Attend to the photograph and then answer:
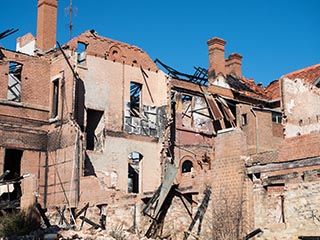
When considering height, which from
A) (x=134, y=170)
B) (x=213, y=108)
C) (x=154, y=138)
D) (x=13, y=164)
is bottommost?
(x=134, y=170)

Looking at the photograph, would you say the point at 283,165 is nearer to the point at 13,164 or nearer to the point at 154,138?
the point at 154,138

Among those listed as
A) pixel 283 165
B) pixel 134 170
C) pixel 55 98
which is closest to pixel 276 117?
pixel 134 170

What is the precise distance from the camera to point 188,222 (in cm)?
1914

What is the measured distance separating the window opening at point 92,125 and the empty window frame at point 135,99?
2.37m

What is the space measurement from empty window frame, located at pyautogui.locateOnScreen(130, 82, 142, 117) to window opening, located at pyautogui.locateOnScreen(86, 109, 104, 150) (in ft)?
7.78

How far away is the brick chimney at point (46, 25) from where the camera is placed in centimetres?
3030

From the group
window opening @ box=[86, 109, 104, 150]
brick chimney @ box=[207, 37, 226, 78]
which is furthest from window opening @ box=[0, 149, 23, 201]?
brick chimney @ box=[207, 37, 226, 78]

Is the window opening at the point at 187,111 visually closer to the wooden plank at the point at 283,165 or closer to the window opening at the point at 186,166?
the window opening at the point at 186,166

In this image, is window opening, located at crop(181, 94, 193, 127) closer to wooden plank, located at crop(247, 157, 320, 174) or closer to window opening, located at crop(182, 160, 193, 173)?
window opening, located at crop(182, 160, 193, 173)

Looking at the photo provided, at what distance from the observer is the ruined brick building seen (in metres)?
16.9

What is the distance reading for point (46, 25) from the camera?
100 feet

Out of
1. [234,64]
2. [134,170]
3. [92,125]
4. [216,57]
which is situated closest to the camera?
[92,125]

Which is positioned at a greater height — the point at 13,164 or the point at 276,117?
the point at 276,117

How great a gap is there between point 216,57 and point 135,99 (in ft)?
21.5
